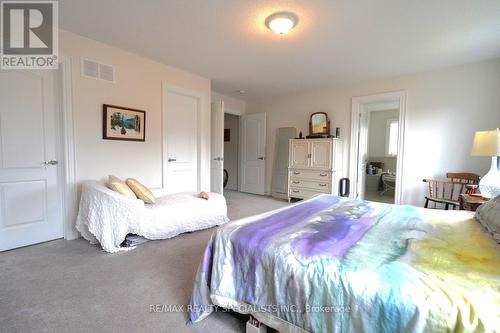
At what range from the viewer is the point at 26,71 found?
255 cm

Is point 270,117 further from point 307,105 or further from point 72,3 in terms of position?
point 72,3

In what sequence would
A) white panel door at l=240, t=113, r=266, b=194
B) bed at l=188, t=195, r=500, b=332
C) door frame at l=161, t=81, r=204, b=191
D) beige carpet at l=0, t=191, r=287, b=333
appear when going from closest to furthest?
bed at l=188, t=195, r=500, b=332
beige carpet at l=0, t=191, r=287, b=333
door frame at l=161, t=81, r=204, b=191
white panel door at l=240, t=113, r=266, b=194

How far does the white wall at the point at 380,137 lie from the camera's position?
21.5 feet

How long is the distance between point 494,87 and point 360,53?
6.61 ft

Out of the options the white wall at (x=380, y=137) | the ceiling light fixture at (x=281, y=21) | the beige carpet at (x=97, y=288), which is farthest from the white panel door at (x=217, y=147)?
the white wall at (x=380, y=137)

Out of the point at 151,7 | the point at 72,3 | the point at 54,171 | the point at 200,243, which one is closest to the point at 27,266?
the point at 54,171

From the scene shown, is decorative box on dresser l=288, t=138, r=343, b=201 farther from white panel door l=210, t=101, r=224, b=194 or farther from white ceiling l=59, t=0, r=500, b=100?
white panel door l=210, t=101, r=224, b=194

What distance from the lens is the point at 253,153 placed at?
6062 millimetres

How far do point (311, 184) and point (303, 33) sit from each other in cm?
285

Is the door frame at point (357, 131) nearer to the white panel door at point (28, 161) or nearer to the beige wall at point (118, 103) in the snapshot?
the beige wall at point (118, 103)

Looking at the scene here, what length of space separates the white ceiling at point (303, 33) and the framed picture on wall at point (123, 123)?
85 cm

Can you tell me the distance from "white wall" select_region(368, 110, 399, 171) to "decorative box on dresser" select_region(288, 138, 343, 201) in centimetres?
278

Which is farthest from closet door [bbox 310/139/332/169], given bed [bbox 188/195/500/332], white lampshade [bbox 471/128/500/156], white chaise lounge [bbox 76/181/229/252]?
bed [bbox 188/195/500/332]

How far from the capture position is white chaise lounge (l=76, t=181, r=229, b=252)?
2453 mm
